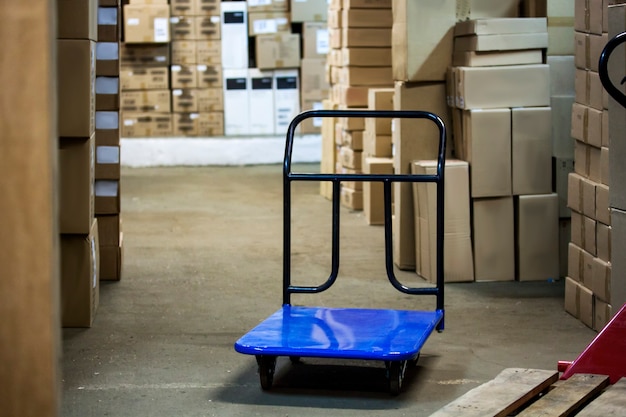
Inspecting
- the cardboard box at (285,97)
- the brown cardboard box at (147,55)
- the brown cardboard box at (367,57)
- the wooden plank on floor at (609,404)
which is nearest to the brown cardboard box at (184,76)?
the brown cardboard box at (147,55)

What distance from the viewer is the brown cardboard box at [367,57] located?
30.1 ft

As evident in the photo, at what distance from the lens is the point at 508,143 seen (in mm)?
6266

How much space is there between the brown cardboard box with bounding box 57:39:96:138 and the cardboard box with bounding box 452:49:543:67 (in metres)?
2.43

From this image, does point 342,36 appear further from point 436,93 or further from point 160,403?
point 160,403

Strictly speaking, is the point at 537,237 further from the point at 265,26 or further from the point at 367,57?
the point at 265,26

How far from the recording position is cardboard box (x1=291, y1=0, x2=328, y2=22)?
42.3ft

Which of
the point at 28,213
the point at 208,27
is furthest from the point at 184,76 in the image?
the point at 28,213

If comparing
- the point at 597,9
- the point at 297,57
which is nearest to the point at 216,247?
the point at 597,9

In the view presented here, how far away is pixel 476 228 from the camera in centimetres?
635

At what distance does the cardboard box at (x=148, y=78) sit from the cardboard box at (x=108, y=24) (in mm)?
7051

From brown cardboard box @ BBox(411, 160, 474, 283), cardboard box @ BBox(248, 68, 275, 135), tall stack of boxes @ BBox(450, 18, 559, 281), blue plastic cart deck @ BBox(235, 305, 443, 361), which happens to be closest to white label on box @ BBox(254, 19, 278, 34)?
cardboard box @ BBox(248, 68, 275, 135)

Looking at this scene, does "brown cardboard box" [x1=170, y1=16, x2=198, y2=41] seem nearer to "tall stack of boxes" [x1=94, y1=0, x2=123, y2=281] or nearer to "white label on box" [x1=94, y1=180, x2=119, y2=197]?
"tall stack of boxes" [x1=94, y1=0, x2=123, y2=281]

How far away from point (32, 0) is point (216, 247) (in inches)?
261

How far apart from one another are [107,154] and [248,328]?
162cm
